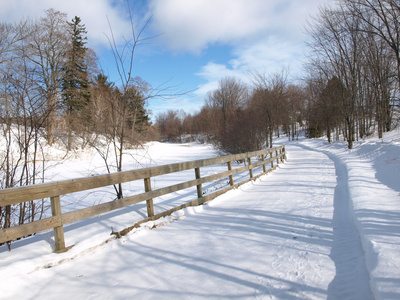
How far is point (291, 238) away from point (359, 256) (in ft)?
2.91

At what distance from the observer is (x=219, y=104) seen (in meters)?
63.4

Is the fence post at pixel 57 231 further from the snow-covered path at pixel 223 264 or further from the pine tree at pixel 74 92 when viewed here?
the pine tree at pixel 74 92

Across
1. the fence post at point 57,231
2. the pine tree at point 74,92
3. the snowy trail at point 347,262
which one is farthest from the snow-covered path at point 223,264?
the pine tree at point 74,92

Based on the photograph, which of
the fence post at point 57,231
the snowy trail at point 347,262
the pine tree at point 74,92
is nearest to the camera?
the snowy trail at point 347,262

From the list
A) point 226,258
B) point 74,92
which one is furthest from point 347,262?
point 74,92

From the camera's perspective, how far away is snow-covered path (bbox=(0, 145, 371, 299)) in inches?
97.5

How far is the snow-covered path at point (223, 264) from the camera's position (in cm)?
248

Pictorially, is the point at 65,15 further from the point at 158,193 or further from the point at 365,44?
the point at 365,44

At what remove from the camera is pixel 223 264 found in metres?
3.01

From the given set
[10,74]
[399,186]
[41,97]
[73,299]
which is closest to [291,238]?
[73,299]

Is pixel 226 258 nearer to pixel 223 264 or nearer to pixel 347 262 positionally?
pixel 223 264

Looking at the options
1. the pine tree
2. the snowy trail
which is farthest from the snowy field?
the pine tree

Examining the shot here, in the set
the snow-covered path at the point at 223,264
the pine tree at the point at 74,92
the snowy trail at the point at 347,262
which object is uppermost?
the pine tree at the point at 74,92

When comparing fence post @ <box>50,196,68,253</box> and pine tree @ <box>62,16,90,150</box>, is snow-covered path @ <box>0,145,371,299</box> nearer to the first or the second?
fence post @ <box>50,196,68,253</box>
